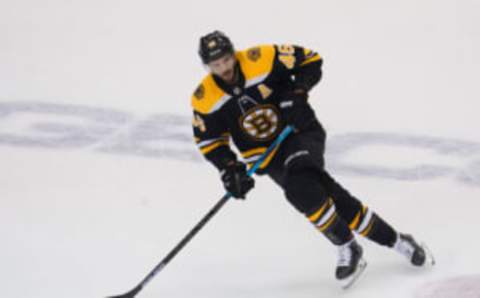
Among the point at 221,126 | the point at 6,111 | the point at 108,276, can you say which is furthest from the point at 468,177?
the point at 6,111

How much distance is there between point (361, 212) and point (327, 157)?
3.24ft

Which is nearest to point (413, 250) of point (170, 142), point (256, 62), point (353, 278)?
point (353, 278)

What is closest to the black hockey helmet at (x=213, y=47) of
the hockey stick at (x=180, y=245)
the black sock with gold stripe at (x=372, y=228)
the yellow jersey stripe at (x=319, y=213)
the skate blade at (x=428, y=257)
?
the hockey stick at (x=180, y=245)

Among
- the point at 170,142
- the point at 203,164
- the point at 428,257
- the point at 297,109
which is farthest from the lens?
the point at 170,142

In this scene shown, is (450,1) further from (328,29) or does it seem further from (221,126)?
(221,126)

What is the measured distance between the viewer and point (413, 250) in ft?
10.5

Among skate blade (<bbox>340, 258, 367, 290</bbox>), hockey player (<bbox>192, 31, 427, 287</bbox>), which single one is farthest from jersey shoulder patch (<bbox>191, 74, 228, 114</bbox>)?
skate blade (<bbox>340, 258, 367, 290</bbox>)

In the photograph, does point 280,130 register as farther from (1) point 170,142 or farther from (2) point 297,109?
(1) point 170,142

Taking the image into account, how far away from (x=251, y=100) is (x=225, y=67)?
0.21m

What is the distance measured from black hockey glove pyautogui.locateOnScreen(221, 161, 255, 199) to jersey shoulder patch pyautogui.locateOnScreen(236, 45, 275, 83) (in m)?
0.39

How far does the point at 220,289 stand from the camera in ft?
10.7

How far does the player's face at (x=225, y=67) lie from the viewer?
A: 9.70ft

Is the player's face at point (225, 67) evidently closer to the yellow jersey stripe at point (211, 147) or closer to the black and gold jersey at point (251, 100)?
the black and gold jersey at point (251, 100)

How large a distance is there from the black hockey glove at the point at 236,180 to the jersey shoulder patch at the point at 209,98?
0.26m
